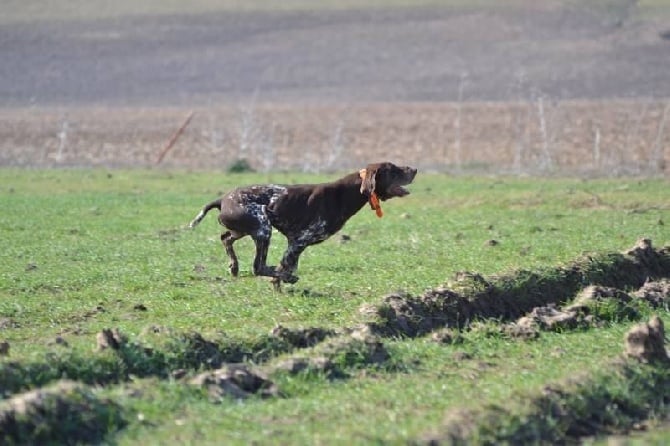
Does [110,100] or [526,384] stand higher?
[526,384]

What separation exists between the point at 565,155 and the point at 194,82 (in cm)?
3816

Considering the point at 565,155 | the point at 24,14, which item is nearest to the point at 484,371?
the point at 565,155

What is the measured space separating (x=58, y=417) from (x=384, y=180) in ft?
24.2

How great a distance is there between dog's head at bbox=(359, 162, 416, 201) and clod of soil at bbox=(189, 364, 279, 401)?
5452 millimetres

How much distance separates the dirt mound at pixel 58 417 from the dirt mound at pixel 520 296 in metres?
3.77

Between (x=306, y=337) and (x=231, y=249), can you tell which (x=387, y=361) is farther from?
(x=231, y=249)

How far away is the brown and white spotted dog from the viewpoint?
16.2 metres

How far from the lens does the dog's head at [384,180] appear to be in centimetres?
1609

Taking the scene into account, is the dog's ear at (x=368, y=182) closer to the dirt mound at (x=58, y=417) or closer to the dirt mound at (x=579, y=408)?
the dirt mound at (x=579, y=408)

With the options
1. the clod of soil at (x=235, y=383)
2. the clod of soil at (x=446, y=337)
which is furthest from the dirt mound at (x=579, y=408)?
the clod of soil at (x=446, y=337)

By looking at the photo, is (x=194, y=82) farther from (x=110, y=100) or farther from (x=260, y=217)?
(x=260, y=217)

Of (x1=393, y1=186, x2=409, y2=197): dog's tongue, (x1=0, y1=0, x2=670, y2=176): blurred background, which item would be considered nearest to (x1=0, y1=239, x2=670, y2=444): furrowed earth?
(x1=393, y1=186, x2=409, y2=197): dog's tongue

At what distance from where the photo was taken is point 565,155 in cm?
4291

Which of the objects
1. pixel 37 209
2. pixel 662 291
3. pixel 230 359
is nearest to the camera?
pixel 230 359
